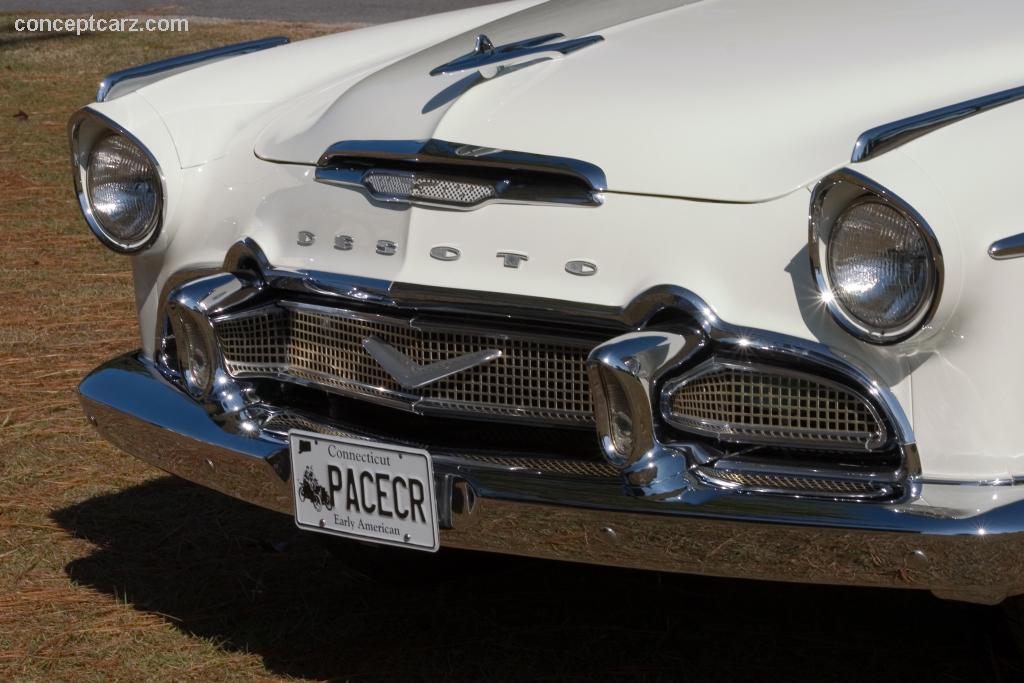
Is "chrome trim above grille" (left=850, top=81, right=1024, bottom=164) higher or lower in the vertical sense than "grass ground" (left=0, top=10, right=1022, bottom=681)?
higher

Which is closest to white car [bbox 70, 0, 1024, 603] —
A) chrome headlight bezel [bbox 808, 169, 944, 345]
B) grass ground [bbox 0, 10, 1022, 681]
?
chrome headlight bezel [bbox 808, 169, 944, 345]

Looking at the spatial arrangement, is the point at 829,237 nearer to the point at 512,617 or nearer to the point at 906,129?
the point at 906,129

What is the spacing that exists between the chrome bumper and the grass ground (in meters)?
0.47

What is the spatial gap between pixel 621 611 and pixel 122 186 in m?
1.31

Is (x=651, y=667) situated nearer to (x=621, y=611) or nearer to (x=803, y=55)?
(x=621, y=611)

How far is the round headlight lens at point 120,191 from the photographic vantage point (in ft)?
9.43

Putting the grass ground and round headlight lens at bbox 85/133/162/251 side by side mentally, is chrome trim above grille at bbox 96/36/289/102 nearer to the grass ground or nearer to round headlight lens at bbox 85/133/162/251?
round headlight lens at bbox 85/133/162/251

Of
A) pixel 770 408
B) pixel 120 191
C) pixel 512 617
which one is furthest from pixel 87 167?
pixel 770 408

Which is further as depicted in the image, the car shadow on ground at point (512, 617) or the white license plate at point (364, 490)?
the car shadow on ground at point (512, 617)

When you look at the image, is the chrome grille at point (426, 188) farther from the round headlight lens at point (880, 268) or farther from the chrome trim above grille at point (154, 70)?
the chrome trim above grille at point (154, 70)

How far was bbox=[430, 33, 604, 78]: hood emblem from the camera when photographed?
2.65m

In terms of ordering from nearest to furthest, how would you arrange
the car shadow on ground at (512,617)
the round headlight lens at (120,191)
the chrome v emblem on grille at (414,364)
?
the chrome v emblem on grille at (414,364)
the car shadow on ground at (512,617)
the round headlight lens at (120,191)

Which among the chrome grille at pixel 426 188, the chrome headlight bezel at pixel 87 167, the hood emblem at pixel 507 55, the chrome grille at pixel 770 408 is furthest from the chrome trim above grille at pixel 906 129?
the chrome headlight bezel at pixel 87 167

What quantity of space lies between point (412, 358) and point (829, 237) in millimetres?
754
